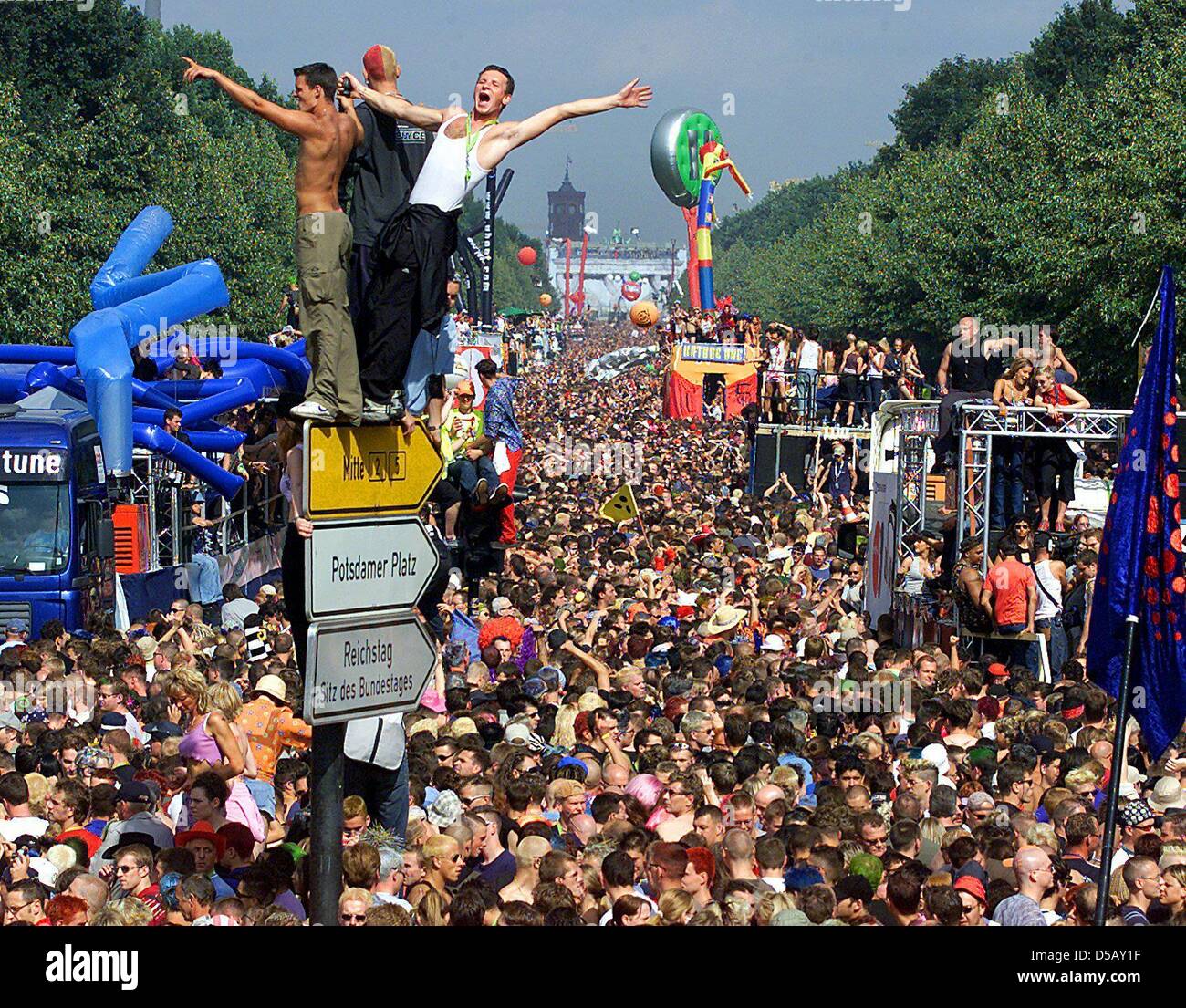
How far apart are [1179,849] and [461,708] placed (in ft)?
15.8

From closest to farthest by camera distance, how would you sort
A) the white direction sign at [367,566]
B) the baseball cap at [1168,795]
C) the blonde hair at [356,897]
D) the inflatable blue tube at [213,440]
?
the white direction sign at [367,566] → the blonde hair at [356,897] → the baseball cap at [1168,795] → the inflatable blue tube at [213,440]

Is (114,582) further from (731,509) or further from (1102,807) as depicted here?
(1102,807)

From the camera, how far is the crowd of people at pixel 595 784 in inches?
283

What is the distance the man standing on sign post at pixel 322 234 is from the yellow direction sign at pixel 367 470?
0.39 ft

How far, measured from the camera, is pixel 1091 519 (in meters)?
19.2

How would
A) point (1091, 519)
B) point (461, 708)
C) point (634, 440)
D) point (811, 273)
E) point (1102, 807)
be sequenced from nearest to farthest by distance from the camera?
point (1102, 807) < point (461, 708) < point (1091, 519) < point (634, 440) < point (811, 273)

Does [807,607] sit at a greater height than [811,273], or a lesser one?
lesser

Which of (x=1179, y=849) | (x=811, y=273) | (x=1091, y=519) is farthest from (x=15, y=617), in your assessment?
(x=811, y=273)

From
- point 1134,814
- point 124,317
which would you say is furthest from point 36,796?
point 124,317

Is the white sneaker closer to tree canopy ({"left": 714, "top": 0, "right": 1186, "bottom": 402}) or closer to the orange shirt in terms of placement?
the orange shirt

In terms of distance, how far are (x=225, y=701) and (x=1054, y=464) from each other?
1053 cm

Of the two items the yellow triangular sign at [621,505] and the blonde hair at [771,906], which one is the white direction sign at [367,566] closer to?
the blonde hair at [771,906]

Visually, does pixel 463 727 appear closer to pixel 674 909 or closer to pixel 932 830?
pixel 932 830
